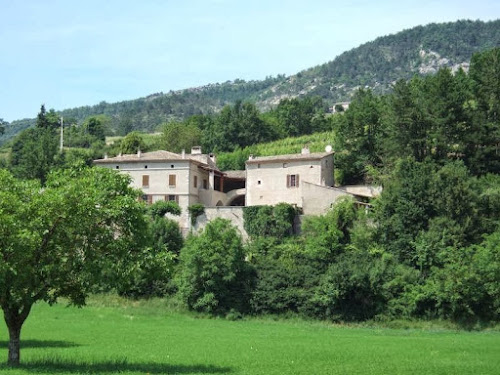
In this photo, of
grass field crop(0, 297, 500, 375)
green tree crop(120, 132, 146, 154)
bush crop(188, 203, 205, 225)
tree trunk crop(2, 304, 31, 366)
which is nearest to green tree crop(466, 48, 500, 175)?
grass field crop(0, 297, 500, 375)

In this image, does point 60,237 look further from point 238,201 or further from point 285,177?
point 238,201

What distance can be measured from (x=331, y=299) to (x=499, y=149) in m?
23.2

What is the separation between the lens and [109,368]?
22625 mm

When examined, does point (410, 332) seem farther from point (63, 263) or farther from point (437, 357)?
point (63, 263)

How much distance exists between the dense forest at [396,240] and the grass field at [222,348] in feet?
10.7

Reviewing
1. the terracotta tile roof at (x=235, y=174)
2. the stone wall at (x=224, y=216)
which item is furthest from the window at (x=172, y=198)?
the terracotta tile roof at (x=235, y=174)

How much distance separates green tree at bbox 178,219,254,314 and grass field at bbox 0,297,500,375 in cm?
196

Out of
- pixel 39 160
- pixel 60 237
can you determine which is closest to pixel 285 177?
pixel 39 160

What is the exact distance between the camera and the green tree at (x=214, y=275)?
172 feet

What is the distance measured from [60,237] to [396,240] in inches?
1420

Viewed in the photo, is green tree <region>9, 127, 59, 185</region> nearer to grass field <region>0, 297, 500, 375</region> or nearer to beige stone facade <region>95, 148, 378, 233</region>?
beige stone facade <region>95, 148, 378, 233</region>

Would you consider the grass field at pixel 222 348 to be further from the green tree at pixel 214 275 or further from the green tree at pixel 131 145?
the green tree at pixel 131 145

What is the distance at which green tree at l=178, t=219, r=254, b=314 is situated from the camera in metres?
52.3

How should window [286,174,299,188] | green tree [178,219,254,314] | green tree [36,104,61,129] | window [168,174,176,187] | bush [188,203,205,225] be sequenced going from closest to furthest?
green tree [178,219,254,314]
bush [188,203,205,225]
window [286,174,299,188]
window [168,174,176,187]
green tree [36,104,61,129]
